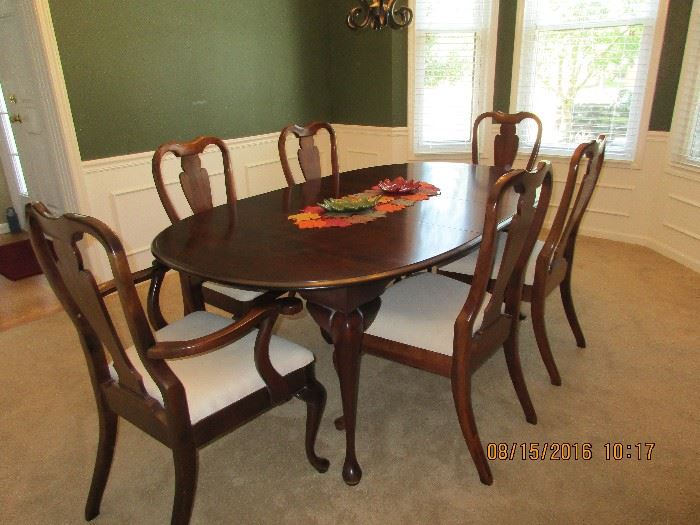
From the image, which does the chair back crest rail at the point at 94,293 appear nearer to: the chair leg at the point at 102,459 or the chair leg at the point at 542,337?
the chair leg at the point at 102,459

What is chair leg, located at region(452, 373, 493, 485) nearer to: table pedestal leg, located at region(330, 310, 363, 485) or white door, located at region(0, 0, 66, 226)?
table pedestal leg, located at region(330, 310, 363, 485)

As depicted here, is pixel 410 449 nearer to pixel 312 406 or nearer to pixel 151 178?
pixel 312 406

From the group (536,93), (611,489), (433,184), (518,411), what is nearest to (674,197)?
(536,93)

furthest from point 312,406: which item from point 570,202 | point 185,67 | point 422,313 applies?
point 185,67

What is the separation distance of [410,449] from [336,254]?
78cm

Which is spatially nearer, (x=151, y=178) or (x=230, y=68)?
(x=151, y=178)

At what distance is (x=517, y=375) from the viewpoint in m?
1.83

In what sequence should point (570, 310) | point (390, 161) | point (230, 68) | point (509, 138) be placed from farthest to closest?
1. point (390, 161)
2. point (230, 68)
3. point (509, 138)
4. point (570, 310)

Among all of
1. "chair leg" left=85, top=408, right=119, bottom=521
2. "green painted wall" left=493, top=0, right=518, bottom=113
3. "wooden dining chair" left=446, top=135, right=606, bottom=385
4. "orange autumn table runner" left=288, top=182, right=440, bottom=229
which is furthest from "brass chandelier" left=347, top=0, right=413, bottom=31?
"chair leg" left=85, top=408, right=119, bottom=521

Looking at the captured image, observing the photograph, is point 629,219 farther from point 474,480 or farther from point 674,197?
point 474,480

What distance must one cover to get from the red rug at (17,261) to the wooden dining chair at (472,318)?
2985 millimetres

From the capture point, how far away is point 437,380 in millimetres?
2160

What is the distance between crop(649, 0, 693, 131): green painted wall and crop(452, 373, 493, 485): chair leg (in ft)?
9.62

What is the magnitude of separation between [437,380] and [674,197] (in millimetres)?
2447
